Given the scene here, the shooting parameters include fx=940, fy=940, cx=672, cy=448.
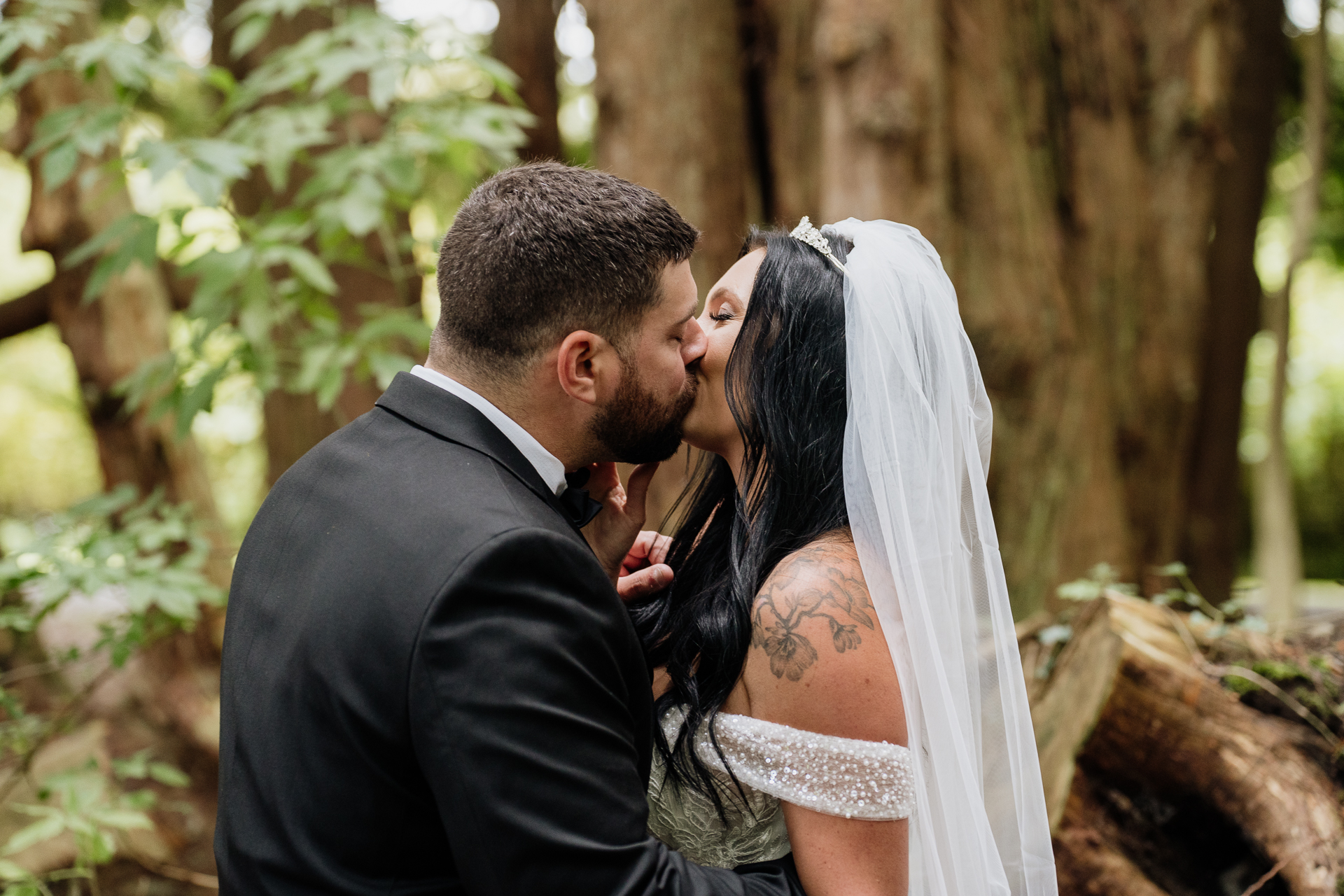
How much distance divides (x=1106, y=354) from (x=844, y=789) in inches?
159

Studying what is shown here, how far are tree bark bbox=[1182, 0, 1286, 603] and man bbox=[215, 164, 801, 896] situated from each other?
519cm

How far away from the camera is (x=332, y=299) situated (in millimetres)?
5145

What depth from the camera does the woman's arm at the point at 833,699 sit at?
166cm

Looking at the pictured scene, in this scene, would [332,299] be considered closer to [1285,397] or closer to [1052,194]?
[1052,194]

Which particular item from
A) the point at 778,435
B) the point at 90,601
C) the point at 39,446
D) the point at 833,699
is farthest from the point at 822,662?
the point at 39,446

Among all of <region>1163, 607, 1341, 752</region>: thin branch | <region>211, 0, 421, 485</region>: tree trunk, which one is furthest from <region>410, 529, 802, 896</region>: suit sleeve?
<region>211, 0, 421, 485</region>: tree trunk

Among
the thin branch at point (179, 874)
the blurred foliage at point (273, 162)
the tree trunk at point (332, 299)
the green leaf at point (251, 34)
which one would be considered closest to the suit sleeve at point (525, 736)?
the blurred foliage at point (273, 162)

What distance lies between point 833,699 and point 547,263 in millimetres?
907

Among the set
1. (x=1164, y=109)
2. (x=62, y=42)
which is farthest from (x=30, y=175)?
(x=1164, y=109)

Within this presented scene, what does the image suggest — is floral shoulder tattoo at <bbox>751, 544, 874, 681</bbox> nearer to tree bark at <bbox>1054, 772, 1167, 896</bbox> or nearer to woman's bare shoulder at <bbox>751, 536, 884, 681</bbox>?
woman's bare shoulder at <bbox>751, 536, 884, 681</bbox>

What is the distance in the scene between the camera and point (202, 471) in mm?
4863

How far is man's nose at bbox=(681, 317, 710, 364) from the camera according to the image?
6.59ft

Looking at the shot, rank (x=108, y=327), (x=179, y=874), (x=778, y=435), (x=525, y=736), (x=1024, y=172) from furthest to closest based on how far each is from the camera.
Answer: (x=108, y=327) < (x=1024, y=172) < (x=179, y=874) < (x=778, y=435) < (x=525, y=736)

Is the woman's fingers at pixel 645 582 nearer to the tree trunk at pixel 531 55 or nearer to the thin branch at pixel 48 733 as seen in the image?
the thin branch at pixel 48 733
